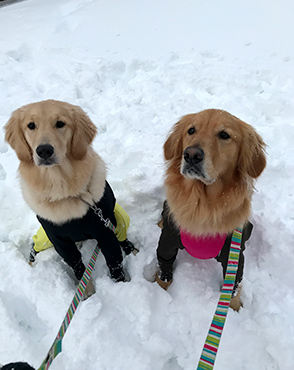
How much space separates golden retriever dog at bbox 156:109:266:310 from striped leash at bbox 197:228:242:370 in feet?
0.39

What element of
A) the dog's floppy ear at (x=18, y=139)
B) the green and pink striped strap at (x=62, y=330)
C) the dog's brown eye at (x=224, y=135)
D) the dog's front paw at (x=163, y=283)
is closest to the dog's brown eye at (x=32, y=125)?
the dog's floppy ear at (x=18, y=139)

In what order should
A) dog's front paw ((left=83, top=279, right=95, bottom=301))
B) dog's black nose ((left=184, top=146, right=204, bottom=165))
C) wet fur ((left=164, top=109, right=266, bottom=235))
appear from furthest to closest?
dog's front paw ((left=83, top=279, right=95, bottom=301)) < wet fur ((left=164, top=109, right=266, bottom=235)) < dog's black nose ((left=184, top=146, right=204, bottom=165))

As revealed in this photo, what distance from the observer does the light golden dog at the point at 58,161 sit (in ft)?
6.73

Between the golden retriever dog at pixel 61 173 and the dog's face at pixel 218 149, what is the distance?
841 millimetres

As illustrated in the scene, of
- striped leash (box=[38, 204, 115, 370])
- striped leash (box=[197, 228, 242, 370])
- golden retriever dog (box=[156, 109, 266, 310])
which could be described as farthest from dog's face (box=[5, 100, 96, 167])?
striped leash (box=[197, 228, 242, 370])

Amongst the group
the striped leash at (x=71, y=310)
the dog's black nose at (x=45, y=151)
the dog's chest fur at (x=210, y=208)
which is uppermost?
the dog's black nose at (x=45, y=151)

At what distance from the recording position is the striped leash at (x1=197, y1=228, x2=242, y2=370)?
4.30ft

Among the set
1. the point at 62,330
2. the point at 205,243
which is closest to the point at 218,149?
the point at 205,243

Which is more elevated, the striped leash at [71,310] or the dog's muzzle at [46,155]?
the dog's muzzle at [46,155]

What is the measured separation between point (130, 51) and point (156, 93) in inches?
75.1

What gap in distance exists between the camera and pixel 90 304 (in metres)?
2.27

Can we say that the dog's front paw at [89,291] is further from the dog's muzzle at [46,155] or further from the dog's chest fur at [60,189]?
the dog's muzzle at [46,155]

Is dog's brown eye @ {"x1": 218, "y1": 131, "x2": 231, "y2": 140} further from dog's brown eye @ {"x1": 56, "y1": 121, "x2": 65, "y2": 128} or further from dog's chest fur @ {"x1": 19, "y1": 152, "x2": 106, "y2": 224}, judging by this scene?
dog's brown eye @ {"x1": 56, "y1": 121, "x2": 65, "y2": 128}

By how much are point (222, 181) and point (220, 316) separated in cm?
89
